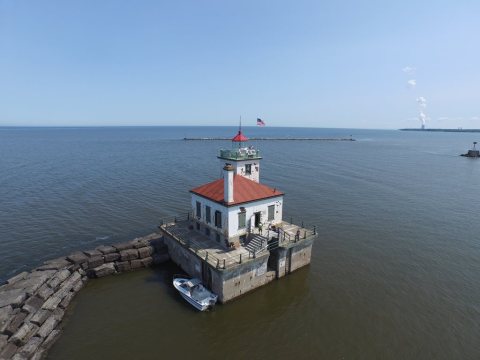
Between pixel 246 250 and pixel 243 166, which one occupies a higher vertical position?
pixel 243 166

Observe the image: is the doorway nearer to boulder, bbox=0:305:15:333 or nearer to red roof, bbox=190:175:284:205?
red roof, bbox=190:175:284:205

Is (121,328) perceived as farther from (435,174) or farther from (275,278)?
(435,174)

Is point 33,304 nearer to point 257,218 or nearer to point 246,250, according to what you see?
point 246,250

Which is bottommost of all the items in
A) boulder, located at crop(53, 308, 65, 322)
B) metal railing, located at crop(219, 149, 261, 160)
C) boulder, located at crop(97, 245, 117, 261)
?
boulder, located at crop(53, 308, 65, 322)

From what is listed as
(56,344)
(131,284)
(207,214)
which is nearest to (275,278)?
(207,214)

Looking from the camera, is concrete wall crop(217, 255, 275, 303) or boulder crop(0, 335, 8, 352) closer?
boulder crop(0, 335, 8, 352)

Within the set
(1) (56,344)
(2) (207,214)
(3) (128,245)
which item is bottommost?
(1) (56,344)

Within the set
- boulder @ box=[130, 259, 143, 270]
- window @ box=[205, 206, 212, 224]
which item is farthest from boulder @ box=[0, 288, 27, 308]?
window @ box=[205, 206, 212, 224]

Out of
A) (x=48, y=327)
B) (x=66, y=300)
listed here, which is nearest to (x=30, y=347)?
(x=48, y=327)
